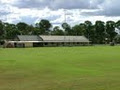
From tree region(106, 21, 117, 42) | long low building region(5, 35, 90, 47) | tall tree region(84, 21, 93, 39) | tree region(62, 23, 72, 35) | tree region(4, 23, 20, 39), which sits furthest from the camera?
tree region(106, 21, 117, 42)

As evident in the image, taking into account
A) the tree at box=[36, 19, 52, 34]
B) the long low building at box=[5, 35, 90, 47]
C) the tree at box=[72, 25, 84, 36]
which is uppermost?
the tree at box=[36, 19, 52, 34]

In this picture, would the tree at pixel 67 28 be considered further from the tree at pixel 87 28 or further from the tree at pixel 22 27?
the tree at pixel 22 27

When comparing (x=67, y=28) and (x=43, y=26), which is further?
(x=43, y=26)

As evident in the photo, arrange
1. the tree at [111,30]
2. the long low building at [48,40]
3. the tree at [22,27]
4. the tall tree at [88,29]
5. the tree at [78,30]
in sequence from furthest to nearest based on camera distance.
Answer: the tree at [111,30] < the tree at [78,30] < the tall tree at [88,29] < the tree at [22,27] < the long low building at [48,40]

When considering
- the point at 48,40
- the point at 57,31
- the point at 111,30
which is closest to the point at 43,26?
the point at 57,31

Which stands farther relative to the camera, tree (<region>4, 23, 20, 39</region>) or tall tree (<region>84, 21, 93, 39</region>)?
tall tree (<region>84, 21, 93, 39</region>)

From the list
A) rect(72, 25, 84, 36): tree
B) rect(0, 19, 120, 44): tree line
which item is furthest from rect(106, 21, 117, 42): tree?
rect(72, 25, 84, 36): tree

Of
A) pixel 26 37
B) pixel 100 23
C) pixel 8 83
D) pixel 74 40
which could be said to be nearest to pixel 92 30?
pixel 100 23

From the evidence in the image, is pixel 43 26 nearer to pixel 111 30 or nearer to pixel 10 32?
pixel 10 32

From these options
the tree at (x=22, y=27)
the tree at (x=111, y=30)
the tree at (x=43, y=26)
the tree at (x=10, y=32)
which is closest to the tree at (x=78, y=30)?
the tree at (x=111, y=30)

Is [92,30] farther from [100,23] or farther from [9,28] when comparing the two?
[9,28]

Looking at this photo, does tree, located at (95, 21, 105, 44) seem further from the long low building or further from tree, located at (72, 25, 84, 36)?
the long low building

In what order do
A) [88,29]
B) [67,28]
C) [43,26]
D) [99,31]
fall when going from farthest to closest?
[43,26], [67,28], [88,29], [99,31]

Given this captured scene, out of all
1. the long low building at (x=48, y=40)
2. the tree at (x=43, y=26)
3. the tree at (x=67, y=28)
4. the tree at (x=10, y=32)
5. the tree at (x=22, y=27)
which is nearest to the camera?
the long low building at (x=48, y=40)
